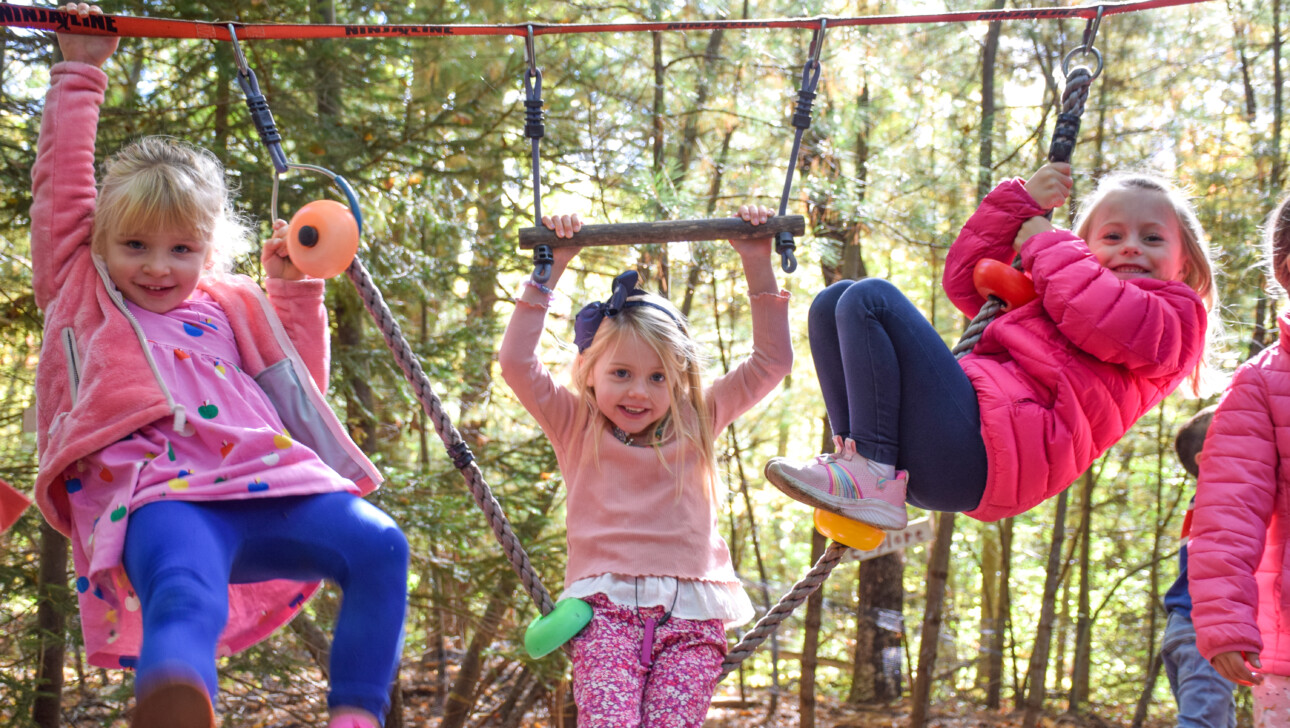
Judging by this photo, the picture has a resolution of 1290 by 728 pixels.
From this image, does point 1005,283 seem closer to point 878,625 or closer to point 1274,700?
point 1274,700

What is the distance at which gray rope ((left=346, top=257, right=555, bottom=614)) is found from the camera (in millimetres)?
2119

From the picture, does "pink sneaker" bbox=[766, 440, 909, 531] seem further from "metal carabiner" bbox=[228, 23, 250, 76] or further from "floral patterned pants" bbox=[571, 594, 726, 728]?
"metal carabiner" bbox=[228, 23, 250, 76]

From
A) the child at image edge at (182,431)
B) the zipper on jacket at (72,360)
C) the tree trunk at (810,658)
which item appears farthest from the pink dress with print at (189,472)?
the tree trunk at (810,658)

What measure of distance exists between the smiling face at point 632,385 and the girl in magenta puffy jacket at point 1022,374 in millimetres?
411

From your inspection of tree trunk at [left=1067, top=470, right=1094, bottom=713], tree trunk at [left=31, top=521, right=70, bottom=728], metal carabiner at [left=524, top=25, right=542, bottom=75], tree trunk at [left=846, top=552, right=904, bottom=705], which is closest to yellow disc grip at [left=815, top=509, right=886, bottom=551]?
metal carabiner at [left=524, top=25, right=542, bottom=75]

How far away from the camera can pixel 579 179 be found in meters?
4.78

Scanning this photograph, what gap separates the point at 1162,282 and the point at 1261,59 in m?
3.73

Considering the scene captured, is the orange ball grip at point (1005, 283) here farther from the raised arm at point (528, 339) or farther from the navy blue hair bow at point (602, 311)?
the raised arm at point (528, 339)

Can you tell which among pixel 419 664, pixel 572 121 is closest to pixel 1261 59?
pixel 572 121

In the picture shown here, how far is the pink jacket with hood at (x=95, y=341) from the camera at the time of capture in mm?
1729

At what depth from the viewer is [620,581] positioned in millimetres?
2176

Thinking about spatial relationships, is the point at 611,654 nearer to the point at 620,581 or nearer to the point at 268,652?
the point at 620,581

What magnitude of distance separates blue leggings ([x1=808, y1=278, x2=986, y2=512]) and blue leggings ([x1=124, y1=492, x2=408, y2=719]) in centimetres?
93

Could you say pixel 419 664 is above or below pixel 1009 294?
below
